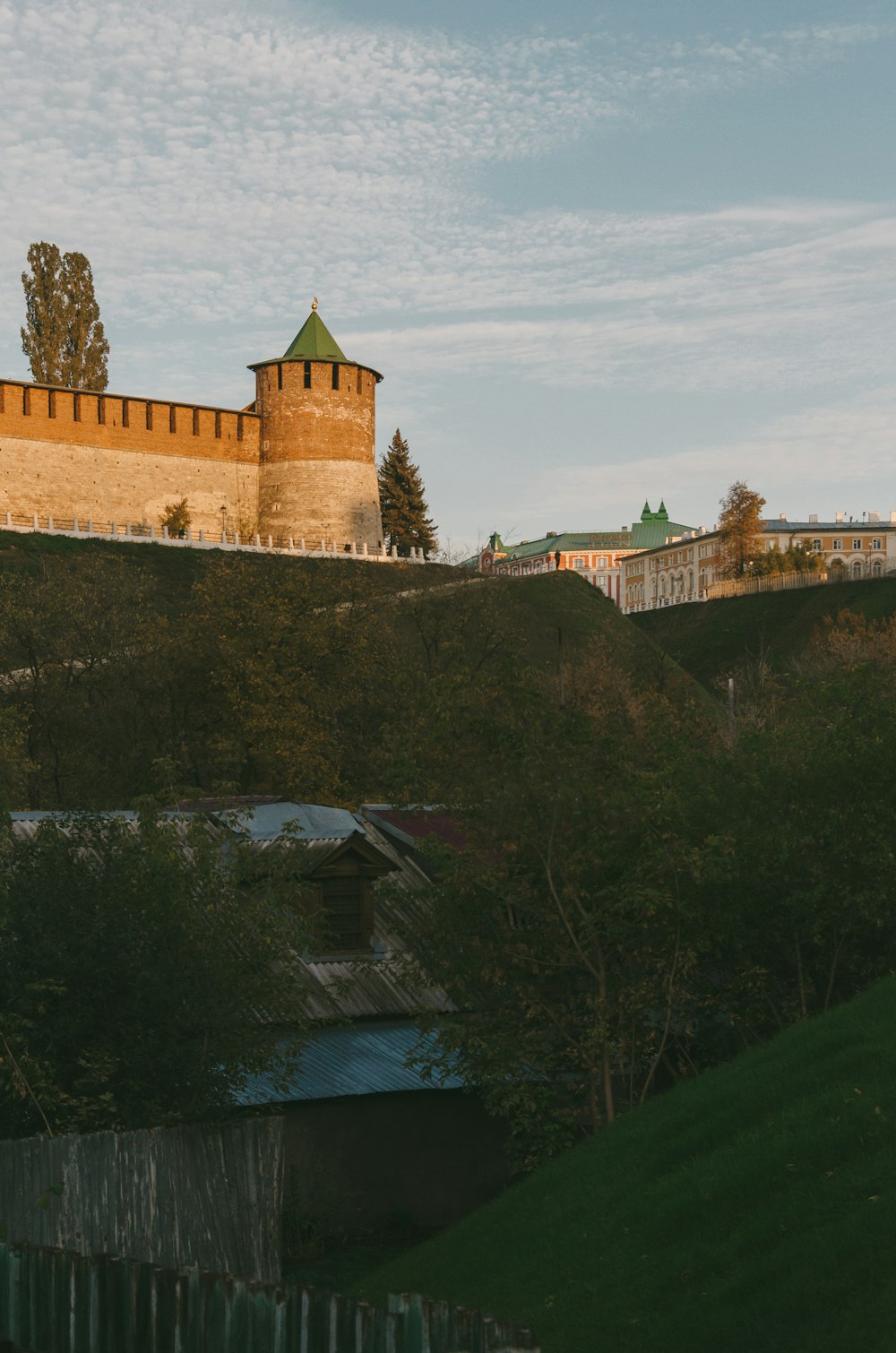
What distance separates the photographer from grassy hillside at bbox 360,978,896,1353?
9203 mm

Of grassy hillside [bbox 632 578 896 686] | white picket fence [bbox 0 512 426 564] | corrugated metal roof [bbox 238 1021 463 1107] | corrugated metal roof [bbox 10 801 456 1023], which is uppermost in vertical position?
white picket fence [bbox 0 512 426 564]

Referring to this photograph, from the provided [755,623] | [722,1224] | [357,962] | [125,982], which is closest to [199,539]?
[755,623]

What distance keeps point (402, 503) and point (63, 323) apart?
23653 millimetres

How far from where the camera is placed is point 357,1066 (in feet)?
56.5

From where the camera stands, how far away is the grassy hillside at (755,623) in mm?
77062

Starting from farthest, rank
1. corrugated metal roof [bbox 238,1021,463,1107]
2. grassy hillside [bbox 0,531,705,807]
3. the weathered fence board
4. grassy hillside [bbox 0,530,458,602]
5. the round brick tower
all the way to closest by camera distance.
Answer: the round brick tower
grassy hillside [bbox 0,530,458,602]
grassy hillside [bbox 0,531,705,807]
corrugated metal roof [bbox 238,1021,463,1107]
the weathered fence board

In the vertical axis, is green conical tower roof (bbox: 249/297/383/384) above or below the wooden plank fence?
above

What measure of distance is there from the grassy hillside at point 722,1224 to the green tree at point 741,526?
282ft

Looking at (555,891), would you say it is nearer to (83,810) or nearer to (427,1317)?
(83,810)

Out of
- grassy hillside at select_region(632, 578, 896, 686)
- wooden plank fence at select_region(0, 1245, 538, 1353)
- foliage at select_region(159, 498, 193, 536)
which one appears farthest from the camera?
grassy hillside at select_region(632, 578, 896, 686)

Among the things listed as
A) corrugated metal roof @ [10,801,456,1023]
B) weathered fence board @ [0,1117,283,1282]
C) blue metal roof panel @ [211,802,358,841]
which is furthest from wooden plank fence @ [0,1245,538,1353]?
blue metal roof panel @ [211,802,358,841]

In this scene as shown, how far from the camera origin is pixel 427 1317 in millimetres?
5773

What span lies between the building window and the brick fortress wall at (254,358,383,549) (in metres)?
61.8

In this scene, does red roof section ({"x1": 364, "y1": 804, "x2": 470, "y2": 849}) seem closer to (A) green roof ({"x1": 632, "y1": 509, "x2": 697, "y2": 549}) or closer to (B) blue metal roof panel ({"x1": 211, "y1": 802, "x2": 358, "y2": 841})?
(B) blue metal roof panel ({"x1": 211, "y1": 802, "x2": 358, "y2": 841})
